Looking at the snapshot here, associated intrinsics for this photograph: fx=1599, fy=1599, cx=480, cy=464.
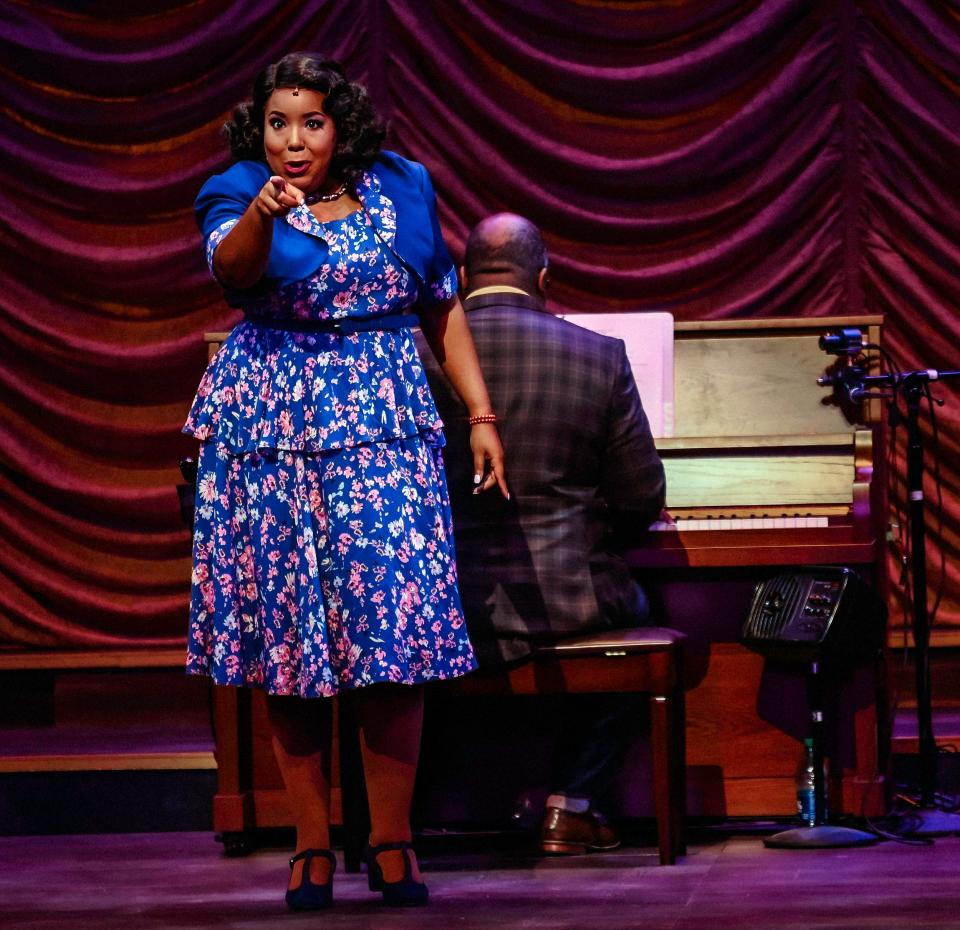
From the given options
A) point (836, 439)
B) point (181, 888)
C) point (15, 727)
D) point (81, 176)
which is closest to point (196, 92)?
point (81, 176)

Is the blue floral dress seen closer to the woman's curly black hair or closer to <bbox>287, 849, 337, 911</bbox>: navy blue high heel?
the woman's curly black hair

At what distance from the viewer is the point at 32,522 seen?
18.3 feet

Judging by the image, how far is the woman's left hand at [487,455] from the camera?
3002mm

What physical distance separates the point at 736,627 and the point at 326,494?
1.35m

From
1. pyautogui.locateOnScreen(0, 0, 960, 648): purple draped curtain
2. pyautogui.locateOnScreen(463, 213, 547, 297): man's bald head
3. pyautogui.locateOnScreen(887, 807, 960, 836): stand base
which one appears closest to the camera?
pyautogui.locateOnScreen(463, 213, 547, 297): man's bald head

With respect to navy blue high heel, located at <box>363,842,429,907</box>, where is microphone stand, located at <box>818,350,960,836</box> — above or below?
above

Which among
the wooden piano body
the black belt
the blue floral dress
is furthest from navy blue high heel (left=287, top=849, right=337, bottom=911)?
the black belt

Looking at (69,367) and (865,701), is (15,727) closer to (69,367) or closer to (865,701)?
(69,367)

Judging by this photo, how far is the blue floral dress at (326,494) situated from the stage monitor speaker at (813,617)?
0.91m

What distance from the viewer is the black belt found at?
2883 mm

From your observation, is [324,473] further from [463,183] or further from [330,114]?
[463,183]

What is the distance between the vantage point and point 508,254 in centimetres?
351

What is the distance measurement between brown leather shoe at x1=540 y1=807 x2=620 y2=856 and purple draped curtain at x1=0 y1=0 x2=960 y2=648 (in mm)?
2015

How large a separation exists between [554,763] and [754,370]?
4.49 ft
